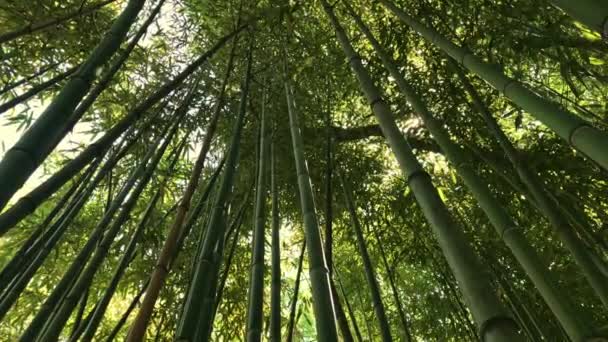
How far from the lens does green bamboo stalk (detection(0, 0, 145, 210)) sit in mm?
962

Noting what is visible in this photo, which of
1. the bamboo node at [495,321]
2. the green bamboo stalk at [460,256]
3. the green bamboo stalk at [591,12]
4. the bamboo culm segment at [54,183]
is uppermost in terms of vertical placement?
the bamboo culm segment at [54,183]

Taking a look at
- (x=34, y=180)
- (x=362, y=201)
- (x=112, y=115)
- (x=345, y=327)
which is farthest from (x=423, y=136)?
(x=34, y=180)

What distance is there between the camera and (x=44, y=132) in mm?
1062

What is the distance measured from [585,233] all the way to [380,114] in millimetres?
1713

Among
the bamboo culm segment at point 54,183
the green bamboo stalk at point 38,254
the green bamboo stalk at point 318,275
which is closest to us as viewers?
the green bamboo stalk at point 318,275

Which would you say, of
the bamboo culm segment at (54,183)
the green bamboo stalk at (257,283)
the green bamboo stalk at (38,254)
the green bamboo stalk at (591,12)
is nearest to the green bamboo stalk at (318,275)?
A: the green bamboo stalk at (257,283)

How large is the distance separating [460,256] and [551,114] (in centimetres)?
46

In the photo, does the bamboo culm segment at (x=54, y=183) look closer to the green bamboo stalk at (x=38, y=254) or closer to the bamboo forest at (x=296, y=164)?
the bamboo forest at (x=296, y=164)

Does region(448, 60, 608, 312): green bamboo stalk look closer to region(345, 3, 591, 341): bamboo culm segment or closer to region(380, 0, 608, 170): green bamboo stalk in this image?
region(345, 3, 591, 341): bamboo culm segment

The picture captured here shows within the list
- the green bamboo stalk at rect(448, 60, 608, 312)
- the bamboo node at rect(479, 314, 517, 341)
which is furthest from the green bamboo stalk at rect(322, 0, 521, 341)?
the green bamboo stalk at rect(448, 60, 608, 312)

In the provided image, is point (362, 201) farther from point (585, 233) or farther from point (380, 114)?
point (380, 114)

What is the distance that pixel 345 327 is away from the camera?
2.19 metres

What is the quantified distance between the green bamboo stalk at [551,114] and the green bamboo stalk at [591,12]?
0.21 m

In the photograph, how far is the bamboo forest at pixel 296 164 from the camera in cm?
144
